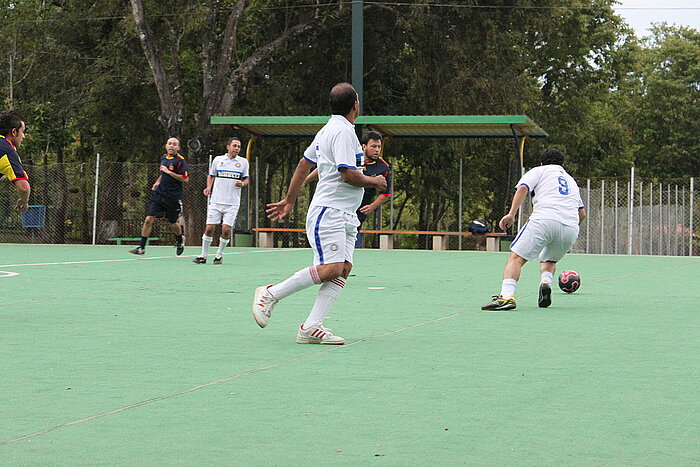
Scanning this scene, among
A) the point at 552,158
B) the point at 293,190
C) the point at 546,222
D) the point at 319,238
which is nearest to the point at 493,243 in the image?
the point at 552,158

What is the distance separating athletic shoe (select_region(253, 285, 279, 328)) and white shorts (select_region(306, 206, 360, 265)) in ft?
1.45

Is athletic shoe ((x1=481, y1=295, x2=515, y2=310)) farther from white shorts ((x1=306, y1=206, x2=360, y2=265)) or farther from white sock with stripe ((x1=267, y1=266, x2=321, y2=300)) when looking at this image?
white sock with stripe ((x1=267, y1=266, x2=321, y2=300))

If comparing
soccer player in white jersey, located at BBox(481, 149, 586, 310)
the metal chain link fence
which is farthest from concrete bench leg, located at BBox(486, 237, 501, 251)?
soccer player in white jersey, located at BBox(481, 149, 586, 310)

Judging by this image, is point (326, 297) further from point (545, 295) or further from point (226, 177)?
point (226, 177)

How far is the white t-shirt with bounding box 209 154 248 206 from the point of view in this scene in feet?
61.0

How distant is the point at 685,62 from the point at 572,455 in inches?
2047

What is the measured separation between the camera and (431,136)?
96.0 ft

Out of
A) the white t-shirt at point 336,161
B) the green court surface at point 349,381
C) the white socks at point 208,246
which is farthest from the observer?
the white socks at point 208,246

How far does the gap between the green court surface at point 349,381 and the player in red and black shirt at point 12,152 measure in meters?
1.10

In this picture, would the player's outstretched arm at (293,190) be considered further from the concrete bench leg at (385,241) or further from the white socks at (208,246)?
the concrete bench leg at (385,241)

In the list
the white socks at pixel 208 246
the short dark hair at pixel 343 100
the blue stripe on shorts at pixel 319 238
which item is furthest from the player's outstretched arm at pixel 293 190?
the white socks at pixel 208 246

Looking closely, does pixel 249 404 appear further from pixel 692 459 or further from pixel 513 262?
pixel 513 262

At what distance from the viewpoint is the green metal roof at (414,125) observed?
2595 centimetres

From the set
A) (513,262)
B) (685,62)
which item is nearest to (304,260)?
(513,262)
